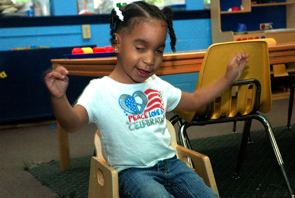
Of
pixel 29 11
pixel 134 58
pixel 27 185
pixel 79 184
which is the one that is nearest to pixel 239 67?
pixel 134 58

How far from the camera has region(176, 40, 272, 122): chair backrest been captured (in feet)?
4.09

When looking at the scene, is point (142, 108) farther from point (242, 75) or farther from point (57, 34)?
point (57, 34)

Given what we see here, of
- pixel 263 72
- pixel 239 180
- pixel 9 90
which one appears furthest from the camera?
pixel 9 90

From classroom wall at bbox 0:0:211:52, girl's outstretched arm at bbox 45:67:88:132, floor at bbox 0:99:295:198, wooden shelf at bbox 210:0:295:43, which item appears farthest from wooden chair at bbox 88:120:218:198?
wooden shelf at bbox 210:0:295:43

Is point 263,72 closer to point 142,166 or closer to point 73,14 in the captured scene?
point 142,166

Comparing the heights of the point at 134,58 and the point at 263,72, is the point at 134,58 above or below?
above

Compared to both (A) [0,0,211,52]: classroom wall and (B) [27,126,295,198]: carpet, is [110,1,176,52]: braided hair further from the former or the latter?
(A) [0,0,211,52]: classroom wall

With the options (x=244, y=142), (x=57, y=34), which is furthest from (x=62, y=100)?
(x=57, y=34)

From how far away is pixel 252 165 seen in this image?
1.86m

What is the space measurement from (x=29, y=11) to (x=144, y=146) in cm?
305

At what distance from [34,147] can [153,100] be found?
187 cm

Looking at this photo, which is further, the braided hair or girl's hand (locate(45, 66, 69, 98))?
the braided hair

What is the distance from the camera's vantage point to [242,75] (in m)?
1.30

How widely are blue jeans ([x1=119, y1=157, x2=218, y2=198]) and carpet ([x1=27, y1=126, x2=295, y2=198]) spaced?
693 millimetres
